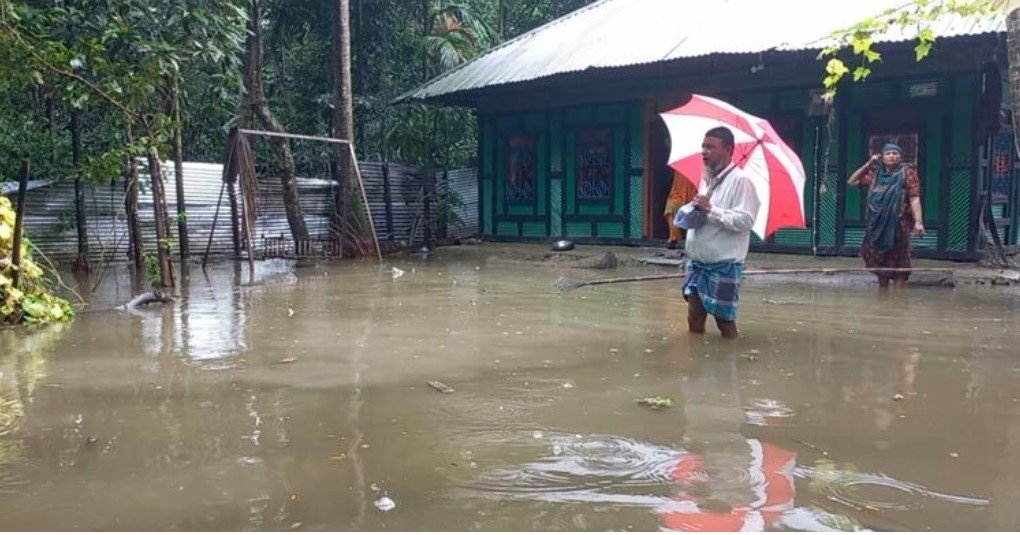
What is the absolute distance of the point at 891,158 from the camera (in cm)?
875

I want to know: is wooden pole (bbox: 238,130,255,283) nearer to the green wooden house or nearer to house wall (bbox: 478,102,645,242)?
the green wooden house

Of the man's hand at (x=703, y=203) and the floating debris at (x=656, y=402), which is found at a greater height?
the man's hand at (x=703, y=203)

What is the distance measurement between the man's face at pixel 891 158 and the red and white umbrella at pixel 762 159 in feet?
11.3

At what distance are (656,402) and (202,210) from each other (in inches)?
450

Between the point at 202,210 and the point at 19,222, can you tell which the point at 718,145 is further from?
the point at 202,210

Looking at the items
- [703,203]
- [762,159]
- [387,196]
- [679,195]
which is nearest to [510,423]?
[703,203]

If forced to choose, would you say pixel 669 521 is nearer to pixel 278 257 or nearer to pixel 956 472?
pixel 956 472

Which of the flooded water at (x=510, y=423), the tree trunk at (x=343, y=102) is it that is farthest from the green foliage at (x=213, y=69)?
the flooded water at (x=510, y=423)

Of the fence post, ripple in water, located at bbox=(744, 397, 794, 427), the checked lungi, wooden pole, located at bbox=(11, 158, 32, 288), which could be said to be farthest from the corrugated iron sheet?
ripple in water, located at bbox=(744, 397, 794, 427)

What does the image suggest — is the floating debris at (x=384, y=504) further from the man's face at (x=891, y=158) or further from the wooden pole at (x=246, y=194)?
the wooden pole at (x=246, y=194)

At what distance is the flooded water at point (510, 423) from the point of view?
111 inches

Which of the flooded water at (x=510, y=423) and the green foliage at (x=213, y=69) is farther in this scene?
the green foliage at (x=213, y=69)

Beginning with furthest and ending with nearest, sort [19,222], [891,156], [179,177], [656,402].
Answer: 1. [179,177]
2. [891,156]
3. [19,222]
4. [656,402]

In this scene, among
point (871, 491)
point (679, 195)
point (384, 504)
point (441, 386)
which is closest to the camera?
point (384, 504)
